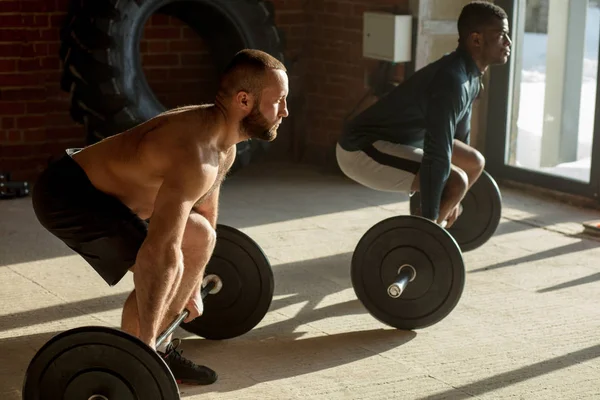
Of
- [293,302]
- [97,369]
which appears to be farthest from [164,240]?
[293,302]

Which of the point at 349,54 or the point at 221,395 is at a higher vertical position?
the point at 349,54

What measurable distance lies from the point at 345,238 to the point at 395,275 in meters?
1.33

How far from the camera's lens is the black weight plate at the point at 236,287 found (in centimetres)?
369

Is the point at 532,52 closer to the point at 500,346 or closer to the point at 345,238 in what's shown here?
the point at 345,238

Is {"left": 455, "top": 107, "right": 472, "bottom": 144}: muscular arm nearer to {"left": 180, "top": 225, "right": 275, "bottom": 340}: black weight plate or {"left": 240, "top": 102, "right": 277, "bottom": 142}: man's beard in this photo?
{"left": 180, "top": 225, "right": 275, "bottom": 340}: black weight plate

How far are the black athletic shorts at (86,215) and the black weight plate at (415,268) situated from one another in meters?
1.01

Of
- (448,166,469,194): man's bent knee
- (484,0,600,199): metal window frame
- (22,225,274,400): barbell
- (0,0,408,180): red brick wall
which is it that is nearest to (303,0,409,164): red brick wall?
(0,0,408,180): red brick wall

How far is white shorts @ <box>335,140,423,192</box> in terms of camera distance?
171 inches

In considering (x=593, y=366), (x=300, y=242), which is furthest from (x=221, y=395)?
(x=300, y=242)

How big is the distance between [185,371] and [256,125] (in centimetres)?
86

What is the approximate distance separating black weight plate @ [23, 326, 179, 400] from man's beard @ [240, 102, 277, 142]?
0.71 m

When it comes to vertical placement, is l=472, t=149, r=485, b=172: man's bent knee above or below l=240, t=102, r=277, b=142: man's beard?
below

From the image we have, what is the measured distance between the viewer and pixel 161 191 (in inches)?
113

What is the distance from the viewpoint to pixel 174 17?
6516 mm
